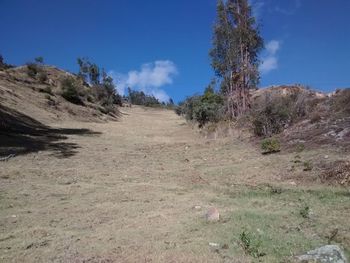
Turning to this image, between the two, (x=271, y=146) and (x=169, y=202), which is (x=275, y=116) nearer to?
(x=271, y=146)

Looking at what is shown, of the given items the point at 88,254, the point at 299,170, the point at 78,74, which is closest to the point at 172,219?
the point at 88,254

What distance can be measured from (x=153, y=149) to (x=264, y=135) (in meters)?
5.24

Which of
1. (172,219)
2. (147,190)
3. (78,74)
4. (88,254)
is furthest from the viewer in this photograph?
(78,74)

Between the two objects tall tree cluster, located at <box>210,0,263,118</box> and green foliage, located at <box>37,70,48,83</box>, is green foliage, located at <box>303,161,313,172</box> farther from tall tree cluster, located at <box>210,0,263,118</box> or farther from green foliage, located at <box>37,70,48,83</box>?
green foliage, located at <box>37,70,48,83</box>

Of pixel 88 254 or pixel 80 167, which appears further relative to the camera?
pixel 80 167

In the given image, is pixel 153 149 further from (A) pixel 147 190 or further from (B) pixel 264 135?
(A) pixel 147 190

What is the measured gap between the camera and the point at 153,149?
2009 centimetres

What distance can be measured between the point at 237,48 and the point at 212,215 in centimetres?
2283

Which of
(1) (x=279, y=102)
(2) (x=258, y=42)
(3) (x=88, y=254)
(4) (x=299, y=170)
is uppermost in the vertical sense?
(2) (x=258, y=42)

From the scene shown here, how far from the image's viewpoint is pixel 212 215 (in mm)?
7969

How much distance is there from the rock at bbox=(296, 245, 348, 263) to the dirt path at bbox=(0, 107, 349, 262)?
352 mm

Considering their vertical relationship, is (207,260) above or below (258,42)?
below

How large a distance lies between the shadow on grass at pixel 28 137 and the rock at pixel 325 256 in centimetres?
1226

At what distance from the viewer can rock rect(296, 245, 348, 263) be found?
221 inches
